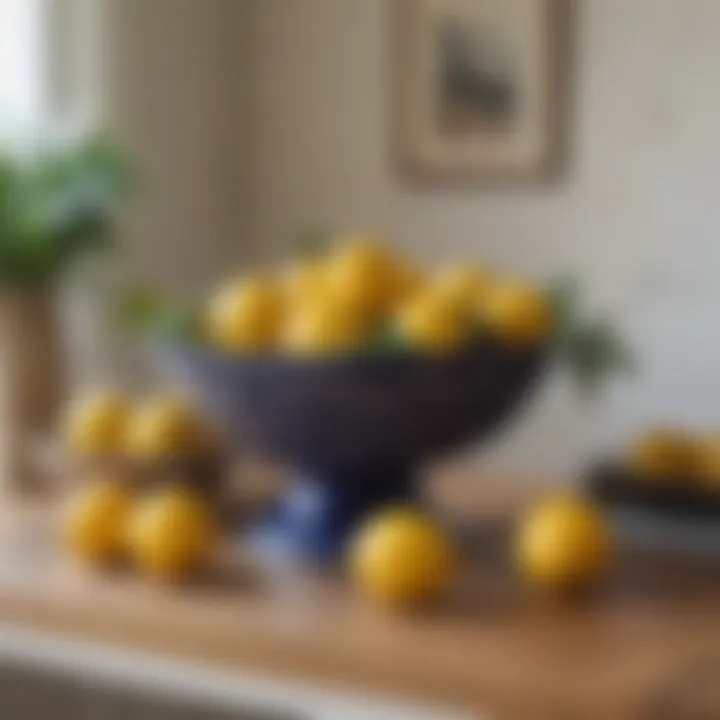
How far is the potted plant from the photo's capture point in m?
1.52

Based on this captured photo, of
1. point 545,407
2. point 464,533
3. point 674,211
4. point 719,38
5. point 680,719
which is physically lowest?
point 680,719

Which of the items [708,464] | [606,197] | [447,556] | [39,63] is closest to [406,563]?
[447,556]

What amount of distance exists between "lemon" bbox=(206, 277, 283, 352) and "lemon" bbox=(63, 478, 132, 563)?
14cm

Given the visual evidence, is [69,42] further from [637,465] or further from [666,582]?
[666,582]

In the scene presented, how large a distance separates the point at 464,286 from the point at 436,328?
0.10 metres

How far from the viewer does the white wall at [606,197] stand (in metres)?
1.83

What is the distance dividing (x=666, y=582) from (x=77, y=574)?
0.41 meters

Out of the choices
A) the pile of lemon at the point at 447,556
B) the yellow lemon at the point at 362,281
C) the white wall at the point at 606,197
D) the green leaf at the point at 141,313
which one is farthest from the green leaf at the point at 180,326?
the white wall at the point at 606,197

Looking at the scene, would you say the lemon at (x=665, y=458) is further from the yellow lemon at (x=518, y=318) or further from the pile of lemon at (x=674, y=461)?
the yellow lemon at (x=518, y=318)

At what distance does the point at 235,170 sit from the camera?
215 cm

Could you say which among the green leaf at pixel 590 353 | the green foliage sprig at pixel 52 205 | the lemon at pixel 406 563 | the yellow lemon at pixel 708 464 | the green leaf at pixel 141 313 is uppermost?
the green foliage sprig at pixel 52 205

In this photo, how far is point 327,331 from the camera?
1.17m

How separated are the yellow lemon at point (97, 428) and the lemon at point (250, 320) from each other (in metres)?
0.20

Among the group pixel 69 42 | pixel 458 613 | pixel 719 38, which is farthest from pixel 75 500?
pixel 719 38
